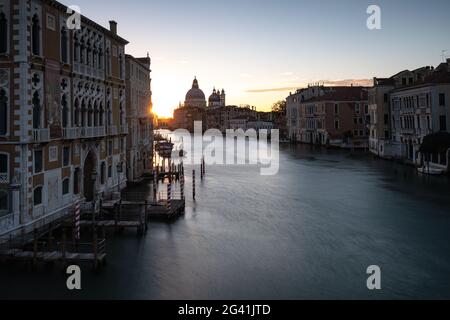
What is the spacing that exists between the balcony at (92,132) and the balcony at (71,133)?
48 centimetres

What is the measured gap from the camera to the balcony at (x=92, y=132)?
2016 centimetres

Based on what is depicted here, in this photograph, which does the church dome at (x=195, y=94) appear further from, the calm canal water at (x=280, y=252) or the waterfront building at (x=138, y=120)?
the calm canal water at (x=280, y=252)

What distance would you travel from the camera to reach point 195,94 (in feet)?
Result: 606

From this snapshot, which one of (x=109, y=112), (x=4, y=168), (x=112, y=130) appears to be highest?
(x=109, y=112)

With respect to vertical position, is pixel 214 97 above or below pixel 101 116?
above

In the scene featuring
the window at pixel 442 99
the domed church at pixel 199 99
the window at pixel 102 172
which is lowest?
the window at pixel 102 172

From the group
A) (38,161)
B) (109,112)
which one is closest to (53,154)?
(38,161)

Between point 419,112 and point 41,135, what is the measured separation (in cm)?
2899

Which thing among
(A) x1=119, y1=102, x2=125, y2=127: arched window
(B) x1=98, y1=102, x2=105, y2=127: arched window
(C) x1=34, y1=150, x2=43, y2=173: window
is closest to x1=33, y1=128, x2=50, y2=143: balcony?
(C) x1=34, y1=150, x2=43, y2=173: window

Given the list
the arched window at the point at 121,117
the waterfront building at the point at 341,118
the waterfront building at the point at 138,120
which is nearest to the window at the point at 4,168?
the arched window at the point at 121,117

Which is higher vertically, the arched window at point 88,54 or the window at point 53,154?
the arched window at point 88,54

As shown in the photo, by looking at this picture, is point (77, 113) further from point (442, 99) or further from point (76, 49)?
point (442, 99)

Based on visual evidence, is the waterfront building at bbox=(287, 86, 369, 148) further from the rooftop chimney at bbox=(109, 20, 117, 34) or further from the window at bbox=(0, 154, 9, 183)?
the window at bbox=(0, 154, 9, 183)

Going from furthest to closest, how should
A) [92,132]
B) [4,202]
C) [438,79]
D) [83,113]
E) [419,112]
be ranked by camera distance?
[419,112] < [438,79] < [92,132] < [83,113] < [4,202]
